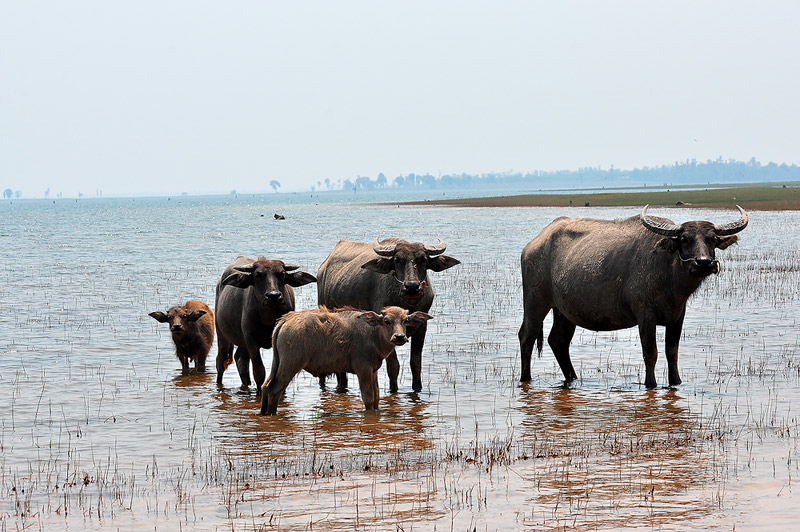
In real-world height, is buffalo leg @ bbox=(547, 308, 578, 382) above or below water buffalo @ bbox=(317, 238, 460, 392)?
below

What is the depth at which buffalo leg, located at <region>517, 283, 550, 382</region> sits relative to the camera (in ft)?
46.4

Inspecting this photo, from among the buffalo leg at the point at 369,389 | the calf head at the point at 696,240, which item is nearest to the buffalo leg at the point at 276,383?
the buffalo leg at the point at 369,389

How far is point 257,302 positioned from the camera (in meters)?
12.7

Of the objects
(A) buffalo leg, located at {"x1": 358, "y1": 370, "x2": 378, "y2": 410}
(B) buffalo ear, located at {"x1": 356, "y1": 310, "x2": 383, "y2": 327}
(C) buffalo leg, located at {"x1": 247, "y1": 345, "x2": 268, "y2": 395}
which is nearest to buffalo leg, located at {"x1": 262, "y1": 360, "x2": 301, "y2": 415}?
(A) buffalo leg, located at {"x1": 358, "y1": 370, "x2": 378, "y2": 410}

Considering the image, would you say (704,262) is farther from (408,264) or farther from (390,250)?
(390,250)

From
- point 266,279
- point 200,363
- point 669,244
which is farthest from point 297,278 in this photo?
point 669,244

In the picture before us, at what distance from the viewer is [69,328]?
21125 millimetres

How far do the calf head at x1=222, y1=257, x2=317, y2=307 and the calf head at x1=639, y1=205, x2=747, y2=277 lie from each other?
4.40m

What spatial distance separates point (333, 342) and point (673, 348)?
4.50 meters

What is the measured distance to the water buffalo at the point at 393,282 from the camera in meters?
12.6

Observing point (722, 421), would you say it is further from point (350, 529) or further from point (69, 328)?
point (69, 328)

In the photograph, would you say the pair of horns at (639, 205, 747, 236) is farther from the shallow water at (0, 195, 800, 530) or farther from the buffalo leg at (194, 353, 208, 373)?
the buffalo leg at (194, 353, 208, 373)

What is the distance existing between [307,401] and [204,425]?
177 centimetres

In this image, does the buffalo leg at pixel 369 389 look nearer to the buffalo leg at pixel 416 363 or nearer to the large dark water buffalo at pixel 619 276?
the buffalo leg at pixel 416 363
